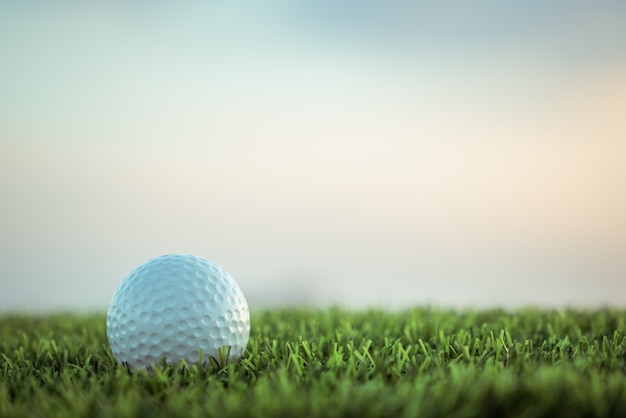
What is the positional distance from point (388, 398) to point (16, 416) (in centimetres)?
138

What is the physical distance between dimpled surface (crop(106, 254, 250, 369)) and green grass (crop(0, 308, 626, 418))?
13cm

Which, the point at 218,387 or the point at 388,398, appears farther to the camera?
the point at 218,387

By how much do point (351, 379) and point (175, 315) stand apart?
1.15 meters

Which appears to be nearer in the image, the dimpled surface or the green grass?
the green grass

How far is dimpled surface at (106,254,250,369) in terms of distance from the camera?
3086 mm

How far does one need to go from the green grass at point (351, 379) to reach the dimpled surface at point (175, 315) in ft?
0.43

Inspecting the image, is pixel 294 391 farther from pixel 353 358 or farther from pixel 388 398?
pixel 353 358

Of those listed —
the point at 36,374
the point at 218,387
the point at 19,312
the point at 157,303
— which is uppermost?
the point at 157,303

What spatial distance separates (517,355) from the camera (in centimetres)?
304

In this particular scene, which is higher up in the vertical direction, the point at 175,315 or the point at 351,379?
the point at 175,315

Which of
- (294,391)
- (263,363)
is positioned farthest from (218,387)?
(263,363)

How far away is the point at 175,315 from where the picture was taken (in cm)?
313

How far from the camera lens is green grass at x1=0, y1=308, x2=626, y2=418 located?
1978 mm

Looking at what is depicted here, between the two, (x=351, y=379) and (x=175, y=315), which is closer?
(x=351, y=379)
